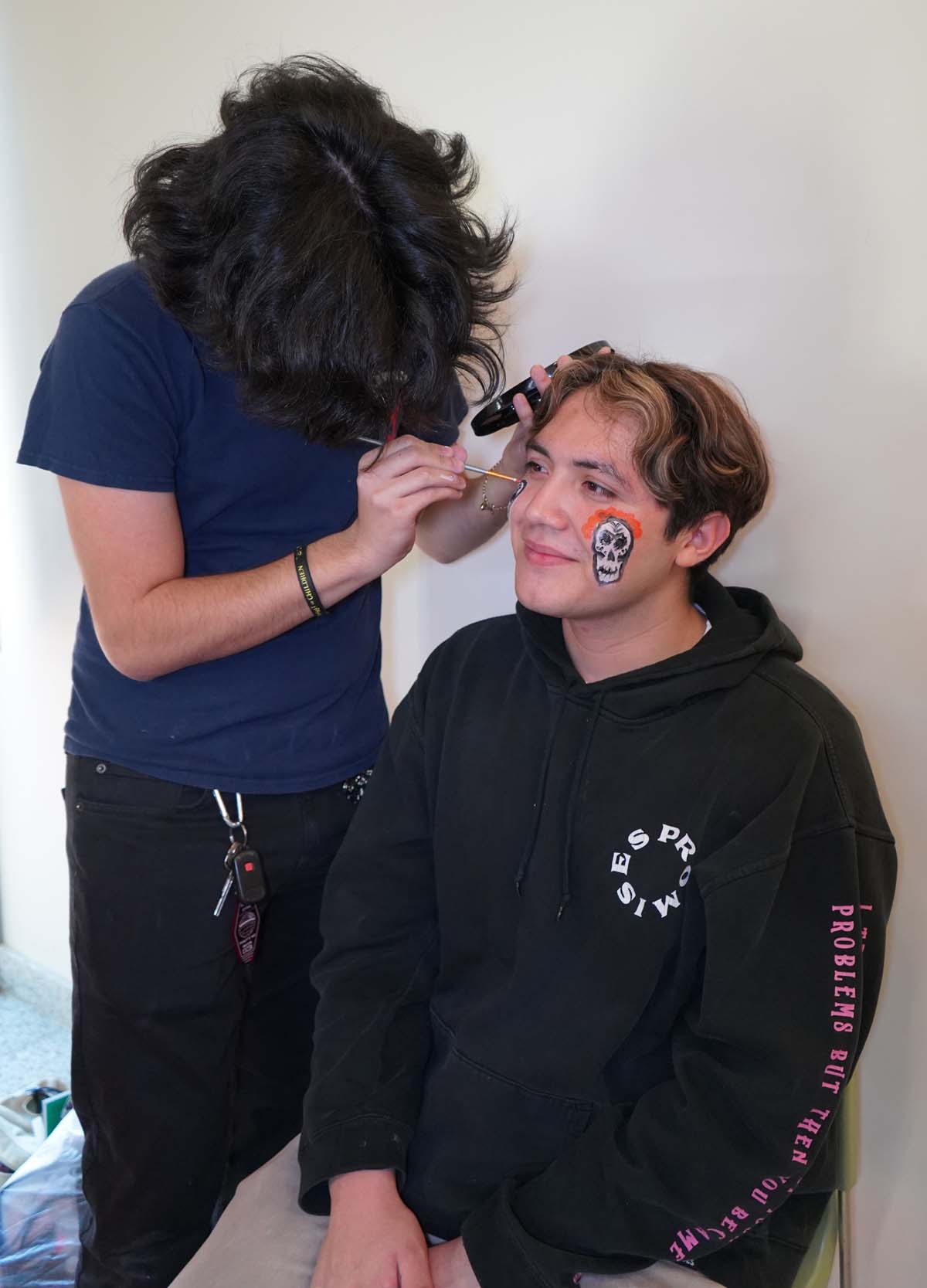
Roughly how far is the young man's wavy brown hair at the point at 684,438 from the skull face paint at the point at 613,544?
0.13ft

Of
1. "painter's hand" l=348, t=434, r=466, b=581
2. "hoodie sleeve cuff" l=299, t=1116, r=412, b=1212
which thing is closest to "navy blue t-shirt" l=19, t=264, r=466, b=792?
"painter's hand" l=348, t=434, r=466, b=581

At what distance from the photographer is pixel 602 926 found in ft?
3.59

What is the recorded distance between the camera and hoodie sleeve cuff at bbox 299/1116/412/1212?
3.61 feet

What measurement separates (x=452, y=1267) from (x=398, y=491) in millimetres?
777

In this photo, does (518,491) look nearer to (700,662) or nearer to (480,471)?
(480,471)

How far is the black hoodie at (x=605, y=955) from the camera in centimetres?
98

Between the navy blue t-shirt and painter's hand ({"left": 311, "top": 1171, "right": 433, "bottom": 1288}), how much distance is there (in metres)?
0.46

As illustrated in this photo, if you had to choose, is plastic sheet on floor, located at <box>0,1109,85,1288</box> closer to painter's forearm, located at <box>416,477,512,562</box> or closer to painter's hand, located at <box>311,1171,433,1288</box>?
painter's hand, located at <box>311,1171,433,1288</box>

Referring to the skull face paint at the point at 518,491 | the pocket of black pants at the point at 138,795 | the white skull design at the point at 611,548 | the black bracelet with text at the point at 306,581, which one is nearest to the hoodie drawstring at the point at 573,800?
the white skull design at the point at 611,548

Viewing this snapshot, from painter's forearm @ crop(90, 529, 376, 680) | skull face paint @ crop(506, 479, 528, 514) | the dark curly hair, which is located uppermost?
the dark curly hair

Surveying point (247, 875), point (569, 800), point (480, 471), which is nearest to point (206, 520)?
point (480, 471)

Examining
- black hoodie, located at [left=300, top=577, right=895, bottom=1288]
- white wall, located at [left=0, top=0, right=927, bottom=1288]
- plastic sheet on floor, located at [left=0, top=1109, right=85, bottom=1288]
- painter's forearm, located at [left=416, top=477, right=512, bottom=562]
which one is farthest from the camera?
plastic sheet on floor, located at [left=0, top=1109, right=85, bottom=1288]

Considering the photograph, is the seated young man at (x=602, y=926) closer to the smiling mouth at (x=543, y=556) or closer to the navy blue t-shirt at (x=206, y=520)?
the smiling mouth at (x=543, y=556)

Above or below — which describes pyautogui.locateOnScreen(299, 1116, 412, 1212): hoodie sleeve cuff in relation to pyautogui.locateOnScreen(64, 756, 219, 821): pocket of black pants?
below
